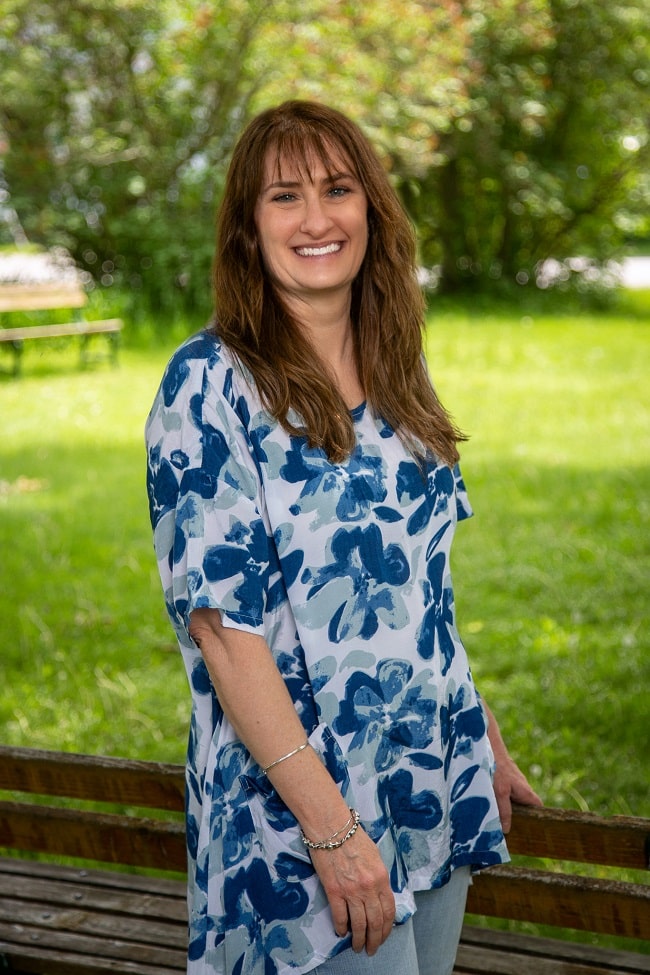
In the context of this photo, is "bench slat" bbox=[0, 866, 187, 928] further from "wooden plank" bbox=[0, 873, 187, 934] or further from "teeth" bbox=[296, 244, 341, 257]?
"teeth" bbox=[296, 244, 341, 257]

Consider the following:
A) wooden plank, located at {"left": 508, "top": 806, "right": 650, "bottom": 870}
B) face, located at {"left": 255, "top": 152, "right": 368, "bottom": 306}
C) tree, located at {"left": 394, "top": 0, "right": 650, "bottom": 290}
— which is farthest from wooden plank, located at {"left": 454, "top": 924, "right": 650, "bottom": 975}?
tree, located at {"left": 394, "top": 0, "right": 650, "bottom": 290}

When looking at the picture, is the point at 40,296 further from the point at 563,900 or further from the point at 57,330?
the point at 563,900

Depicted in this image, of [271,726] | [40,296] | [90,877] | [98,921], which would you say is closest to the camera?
[271,726]

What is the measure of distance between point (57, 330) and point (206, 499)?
11.7 m

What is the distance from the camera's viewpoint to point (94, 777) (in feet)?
9.61

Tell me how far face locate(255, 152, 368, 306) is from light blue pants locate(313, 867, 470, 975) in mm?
1069

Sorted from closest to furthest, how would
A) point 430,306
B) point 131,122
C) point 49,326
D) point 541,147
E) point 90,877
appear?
point 90,877
point 49,326
point 131,122
point 430,306
point 541,147

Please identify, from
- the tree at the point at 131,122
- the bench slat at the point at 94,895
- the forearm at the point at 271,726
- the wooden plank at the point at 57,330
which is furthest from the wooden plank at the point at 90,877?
the tree at the point at 131,122

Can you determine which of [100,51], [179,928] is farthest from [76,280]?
[179,928]

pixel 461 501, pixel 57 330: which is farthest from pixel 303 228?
pixel 57 330

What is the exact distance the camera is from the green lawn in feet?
16.0

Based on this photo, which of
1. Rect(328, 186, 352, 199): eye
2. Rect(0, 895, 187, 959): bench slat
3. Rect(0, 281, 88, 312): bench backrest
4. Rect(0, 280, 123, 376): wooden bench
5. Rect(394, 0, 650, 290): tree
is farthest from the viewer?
Rect(394, 0, 650, 290): tree

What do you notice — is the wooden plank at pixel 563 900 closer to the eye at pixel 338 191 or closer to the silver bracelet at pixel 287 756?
the silver bracelet at pixel 287 756

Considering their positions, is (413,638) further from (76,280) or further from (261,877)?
(76,280)
